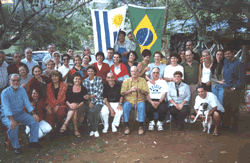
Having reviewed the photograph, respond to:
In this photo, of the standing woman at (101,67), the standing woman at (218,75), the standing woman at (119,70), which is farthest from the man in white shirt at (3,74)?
the standing woman at (218,75)

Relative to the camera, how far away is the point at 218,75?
18.0ft

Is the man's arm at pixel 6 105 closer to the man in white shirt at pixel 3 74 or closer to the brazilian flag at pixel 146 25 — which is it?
the man in white shirt at pixel 3 74

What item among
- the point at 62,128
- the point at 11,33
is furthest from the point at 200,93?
the point at 11,33

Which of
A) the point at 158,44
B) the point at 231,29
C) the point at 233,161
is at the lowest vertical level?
the point at 233,161

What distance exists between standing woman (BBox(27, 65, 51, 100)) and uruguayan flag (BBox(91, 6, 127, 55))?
69.1 inches

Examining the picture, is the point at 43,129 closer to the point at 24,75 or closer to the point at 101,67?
the point at 24,75

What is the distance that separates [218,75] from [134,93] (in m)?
2.17

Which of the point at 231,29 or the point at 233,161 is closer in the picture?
the point at 233,161

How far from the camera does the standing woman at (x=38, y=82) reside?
195 inches

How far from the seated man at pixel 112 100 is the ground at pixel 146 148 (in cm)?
31

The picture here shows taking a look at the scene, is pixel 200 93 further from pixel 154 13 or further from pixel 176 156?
pixel 154 13

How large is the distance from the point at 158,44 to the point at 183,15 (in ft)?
22.8

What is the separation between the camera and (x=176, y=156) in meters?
3.98

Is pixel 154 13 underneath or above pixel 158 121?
above
